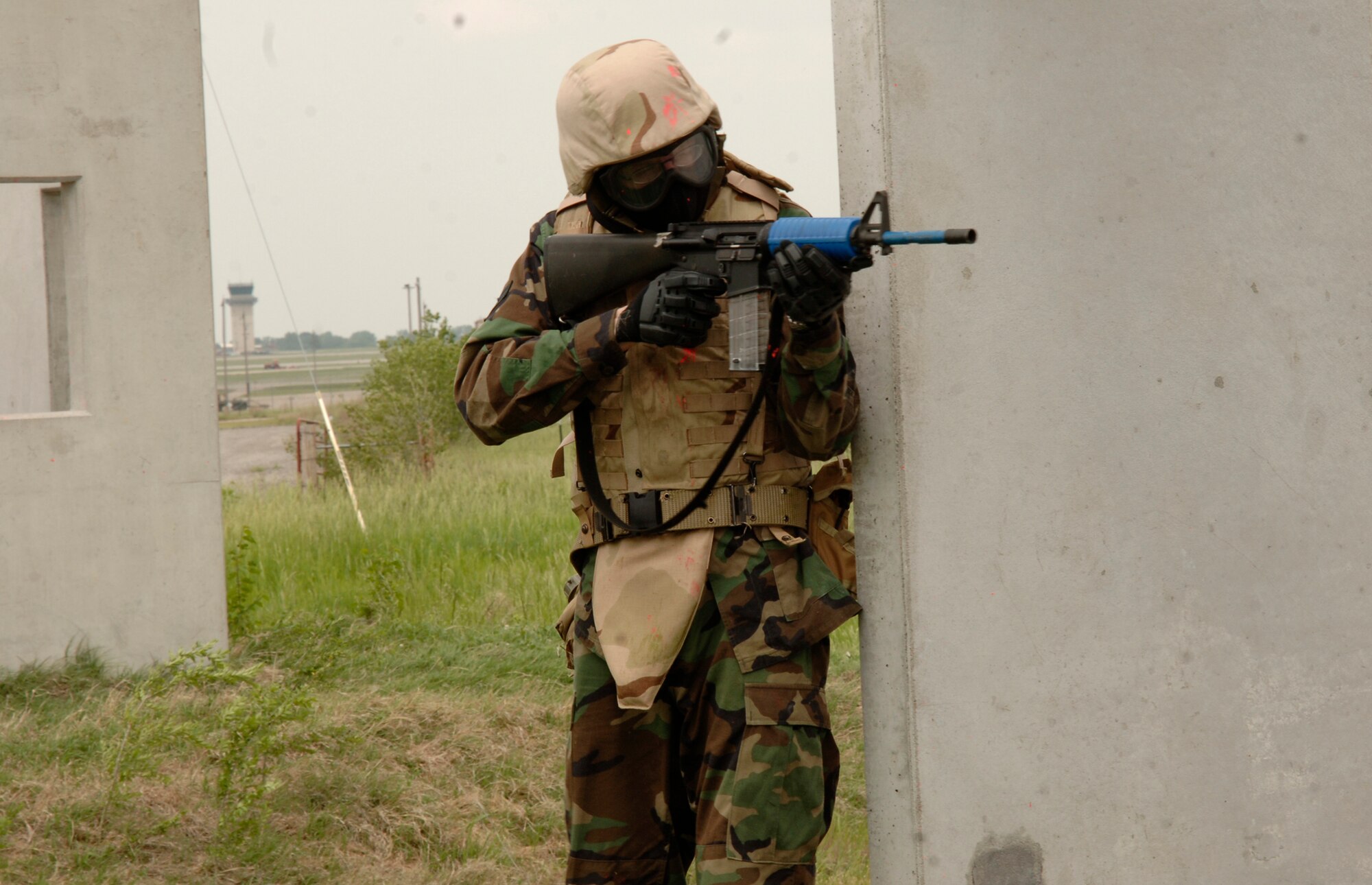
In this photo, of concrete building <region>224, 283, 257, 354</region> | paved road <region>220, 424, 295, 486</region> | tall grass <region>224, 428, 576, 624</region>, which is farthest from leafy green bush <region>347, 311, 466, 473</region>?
concrete building <region>224, 283, 257, 354</region>

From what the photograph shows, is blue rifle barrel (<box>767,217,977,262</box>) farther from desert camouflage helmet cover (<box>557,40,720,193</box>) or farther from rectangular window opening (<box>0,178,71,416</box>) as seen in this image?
rectangular window opening (<box>0,178,71,416</box>)

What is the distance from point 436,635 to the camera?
6.13m

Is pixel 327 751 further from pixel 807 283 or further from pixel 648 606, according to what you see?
pixel 807 283

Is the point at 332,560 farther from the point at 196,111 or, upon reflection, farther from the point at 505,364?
the point at 505,364

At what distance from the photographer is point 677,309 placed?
7.55 feet

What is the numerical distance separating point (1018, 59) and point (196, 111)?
450 centimetres

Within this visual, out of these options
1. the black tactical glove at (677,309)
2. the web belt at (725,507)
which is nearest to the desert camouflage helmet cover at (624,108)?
the black tactical glove at (677,309)

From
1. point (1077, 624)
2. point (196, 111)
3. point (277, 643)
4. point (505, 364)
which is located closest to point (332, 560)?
point (277, 643)

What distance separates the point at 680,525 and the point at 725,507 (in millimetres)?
89

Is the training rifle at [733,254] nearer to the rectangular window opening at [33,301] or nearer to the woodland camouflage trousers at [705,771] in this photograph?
the woodland camouflage trousers at [705,771]

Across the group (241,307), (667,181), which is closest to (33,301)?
(667,181)

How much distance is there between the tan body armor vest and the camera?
2477 mm

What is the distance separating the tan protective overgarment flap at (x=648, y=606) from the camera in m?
2.40

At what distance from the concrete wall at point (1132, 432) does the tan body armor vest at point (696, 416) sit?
256mm
